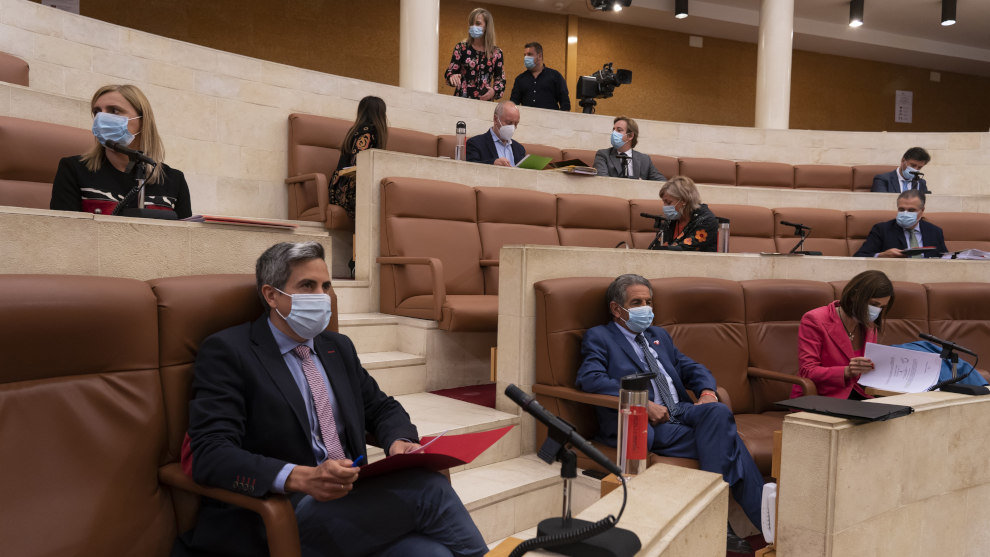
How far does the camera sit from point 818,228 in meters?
5.21

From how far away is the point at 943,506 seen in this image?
229 cm

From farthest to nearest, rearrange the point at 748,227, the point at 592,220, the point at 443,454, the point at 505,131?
the point at 748,227 → the point at 505,131 → the point at 592,220 → the point at 443,454

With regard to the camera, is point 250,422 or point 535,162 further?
point 535,162

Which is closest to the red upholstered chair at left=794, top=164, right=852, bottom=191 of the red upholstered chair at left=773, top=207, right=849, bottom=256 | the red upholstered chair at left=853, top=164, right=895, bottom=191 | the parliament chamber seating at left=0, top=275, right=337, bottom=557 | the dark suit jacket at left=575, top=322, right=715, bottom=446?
the red upholstered chair at left=853, top=164, right=895, bottom=191

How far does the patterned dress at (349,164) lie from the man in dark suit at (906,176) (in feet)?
14.4

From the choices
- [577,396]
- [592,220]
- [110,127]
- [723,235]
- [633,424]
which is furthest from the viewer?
[592,220]

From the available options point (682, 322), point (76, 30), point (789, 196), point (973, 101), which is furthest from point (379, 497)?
point (973, 101)

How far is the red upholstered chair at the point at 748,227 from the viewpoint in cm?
485

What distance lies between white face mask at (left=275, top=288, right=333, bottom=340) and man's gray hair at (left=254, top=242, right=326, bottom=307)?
5 cm

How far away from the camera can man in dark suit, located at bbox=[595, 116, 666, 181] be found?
512 centimetres

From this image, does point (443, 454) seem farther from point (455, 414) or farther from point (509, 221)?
point (509, 221)

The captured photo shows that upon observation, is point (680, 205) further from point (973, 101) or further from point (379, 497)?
point (973, 101)

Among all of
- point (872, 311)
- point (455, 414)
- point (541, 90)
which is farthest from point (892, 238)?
point (455, 414)

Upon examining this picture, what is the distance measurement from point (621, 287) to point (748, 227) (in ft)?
8.43
